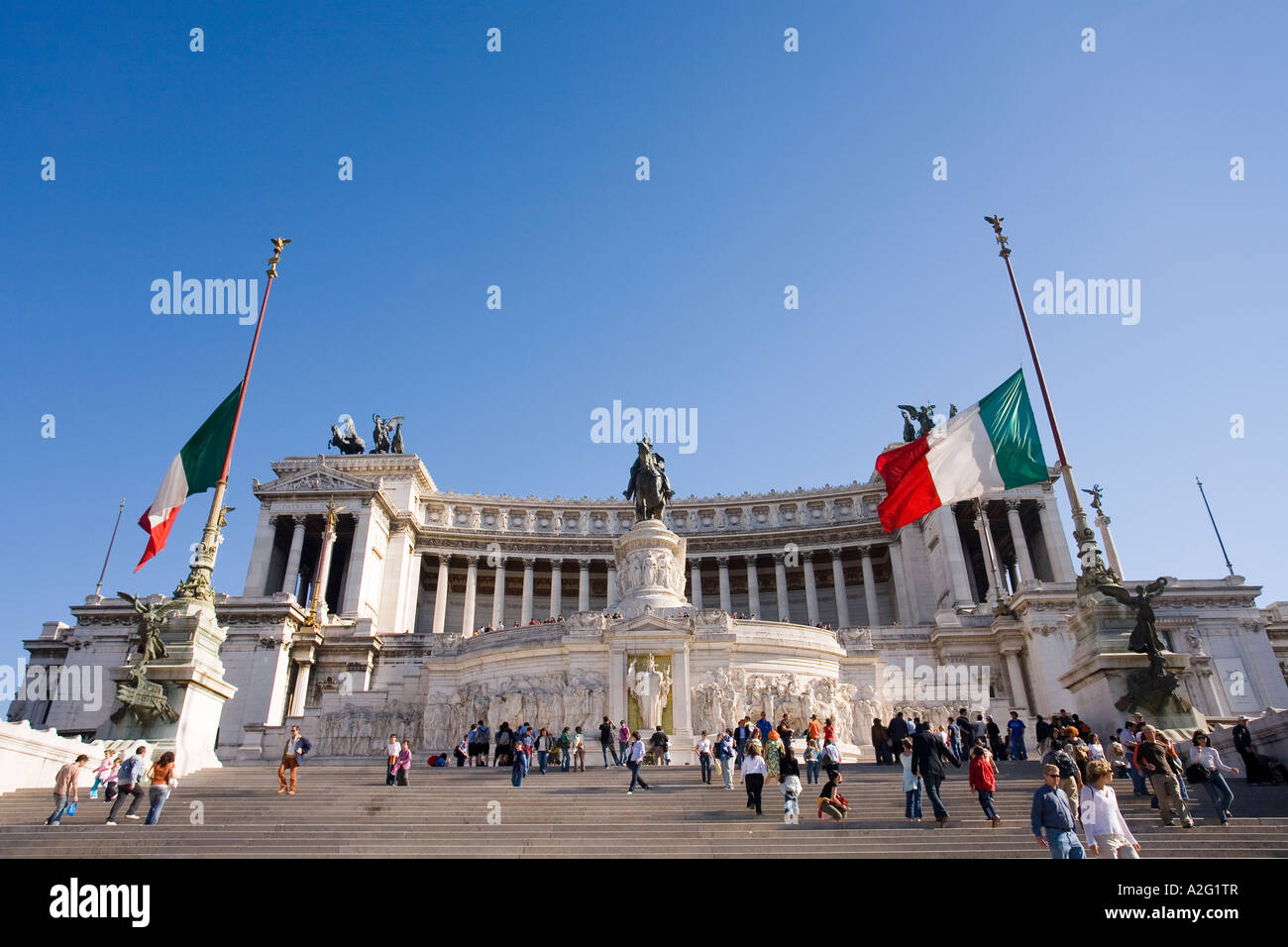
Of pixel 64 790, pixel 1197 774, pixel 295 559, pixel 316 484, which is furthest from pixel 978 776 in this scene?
pixel 316 484

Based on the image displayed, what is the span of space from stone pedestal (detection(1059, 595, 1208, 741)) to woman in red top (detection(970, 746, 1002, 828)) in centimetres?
885

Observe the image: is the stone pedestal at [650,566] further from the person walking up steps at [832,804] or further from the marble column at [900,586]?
the marble column at [900,586]

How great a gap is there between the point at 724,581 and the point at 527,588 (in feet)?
55.9

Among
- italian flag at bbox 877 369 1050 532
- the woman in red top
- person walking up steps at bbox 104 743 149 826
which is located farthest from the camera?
italian flag at bbox 877 369 1050 532

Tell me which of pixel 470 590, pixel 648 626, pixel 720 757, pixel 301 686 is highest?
pixel 470 590

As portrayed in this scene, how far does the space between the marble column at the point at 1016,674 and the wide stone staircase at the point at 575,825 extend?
2949cm

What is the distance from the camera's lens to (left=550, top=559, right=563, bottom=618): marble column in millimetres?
70938

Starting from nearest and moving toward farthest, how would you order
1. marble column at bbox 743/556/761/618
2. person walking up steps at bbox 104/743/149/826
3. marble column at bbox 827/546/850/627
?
person walking up steps at bbox 104/743/149/826 < marble column at bbox 827/546/850/627 < marble column at bbox 743/556/761/618

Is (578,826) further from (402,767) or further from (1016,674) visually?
(1016,674)

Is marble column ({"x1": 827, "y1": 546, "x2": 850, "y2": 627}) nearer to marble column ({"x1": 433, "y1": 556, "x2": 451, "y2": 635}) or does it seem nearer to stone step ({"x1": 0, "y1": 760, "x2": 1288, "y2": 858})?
marble column ({"x1": 433, "y1": 556, "x2": 451, "y2": 635})

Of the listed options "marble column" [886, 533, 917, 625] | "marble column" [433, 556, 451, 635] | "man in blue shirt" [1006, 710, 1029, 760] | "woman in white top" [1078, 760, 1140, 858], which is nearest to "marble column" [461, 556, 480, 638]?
"marble column" [433, 556, 451, 635]

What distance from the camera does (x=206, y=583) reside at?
78.5ft

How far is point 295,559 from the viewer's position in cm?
6334
